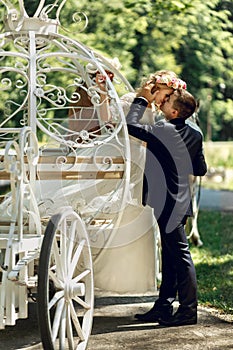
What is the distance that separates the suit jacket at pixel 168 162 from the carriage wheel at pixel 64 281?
69 cm

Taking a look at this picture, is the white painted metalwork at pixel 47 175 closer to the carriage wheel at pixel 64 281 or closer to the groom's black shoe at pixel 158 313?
the carriage wheel at pixel 64 281

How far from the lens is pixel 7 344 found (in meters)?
4.80

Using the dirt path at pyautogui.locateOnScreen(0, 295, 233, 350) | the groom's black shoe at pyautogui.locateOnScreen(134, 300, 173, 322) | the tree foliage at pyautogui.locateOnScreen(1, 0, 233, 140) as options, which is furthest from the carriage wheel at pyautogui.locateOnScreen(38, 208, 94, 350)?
the tree foliage at pyautogui.locateOnScreen(1, 0, 233, 140)

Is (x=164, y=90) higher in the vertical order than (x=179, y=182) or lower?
higher

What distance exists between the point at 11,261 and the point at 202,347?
128cm

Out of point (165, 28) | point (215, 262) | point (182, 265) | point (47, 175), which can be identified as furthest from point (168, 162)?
point (165, 28)

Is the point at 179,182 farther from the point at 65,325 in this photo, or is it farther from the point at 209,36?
the point at 209,36

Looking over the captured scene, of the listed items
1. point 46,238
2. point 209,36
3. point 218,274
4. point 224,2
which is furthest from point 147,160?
point 224,2

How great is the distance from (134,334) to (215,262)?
8.87 feet

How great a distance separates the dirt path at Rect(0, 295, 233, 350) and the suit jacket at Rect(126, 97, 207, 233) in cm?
64

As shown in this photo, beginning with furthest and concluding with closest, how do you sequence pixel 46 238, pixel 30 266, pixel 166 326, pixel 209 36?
pixel 209 36 < pixel 166 326 < pixel 30 266 < pixel 46 238

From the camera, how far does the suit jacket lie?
5098 millimetres

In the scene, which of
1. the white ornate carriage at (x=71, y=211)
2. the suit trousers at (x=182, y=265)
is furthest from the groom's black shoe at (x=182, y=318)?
the white ornate carriage at (x=71, y=211)

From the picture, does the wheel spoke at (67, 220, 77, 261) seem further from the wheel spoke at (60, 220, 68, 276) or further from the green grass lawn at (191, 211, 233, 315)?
the green grass lawn at (191, 211, 233, 315)
